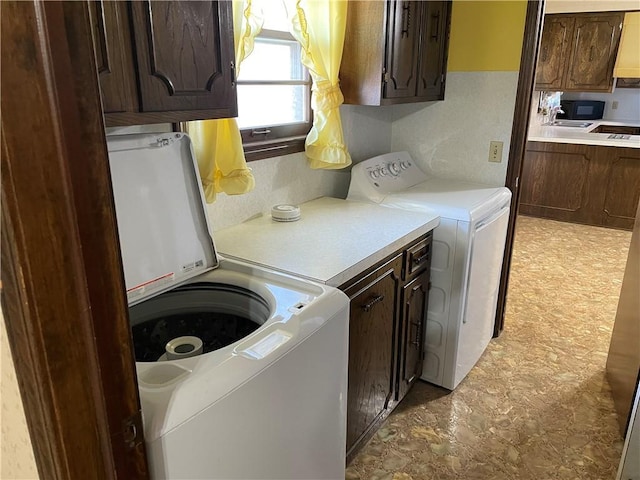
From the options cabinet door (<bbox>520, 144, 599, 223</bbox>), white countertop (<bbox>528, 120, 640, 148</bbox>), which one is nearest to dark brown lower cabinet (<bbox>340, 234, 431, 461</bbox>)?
cabinet door (<bbox>520, 144, 599, 223</bbox>)

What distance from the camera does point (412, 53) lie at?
232cm

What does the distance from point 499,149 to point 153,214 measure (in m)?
1.93

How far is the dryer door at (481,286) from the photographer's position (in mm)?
2307

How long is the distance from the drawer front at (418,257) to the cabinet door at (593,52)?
4867 mm

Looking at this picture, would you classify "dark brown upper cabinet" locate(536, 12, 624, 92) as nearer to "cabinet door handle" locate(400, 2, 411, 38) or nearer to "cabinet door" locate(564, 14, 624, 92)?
"cabinet door" locate(564, 14, 624, 92)

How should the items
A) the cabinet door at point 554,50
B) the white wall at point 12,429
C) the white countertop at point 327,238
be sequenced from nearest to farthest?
the white wall at point 12,429 < the white countertop at point 327,238 < the cabinet door at point 554,50

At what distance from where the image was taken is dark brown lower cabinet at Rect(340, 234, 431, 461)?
175 cm

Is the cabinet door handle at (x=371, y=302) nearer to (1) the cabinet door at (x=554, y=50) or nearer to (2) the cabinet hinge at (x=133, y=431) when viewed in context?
(2) the cabinet hinge at (x=133, y=431)

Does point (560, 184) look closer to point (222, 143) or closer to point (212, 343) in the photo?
point (222, 143)

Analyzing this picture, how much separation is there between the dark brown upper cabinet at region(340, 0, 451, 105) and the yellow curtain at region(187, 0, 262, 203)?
659 millimetres

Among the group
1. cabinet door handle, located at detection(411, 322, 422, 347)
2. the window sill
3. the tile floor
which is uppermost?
the window sill

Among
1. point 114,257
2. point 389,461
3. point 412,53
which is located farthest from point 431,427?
point 114,257

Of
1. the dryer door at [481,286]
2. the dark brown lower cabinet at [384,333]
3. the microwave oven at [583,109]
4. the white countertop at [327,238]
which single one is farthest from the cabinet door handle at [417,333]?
the microwave oven at [583,109]

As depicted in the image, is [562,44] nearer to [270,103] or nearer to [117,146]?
[270,103]
